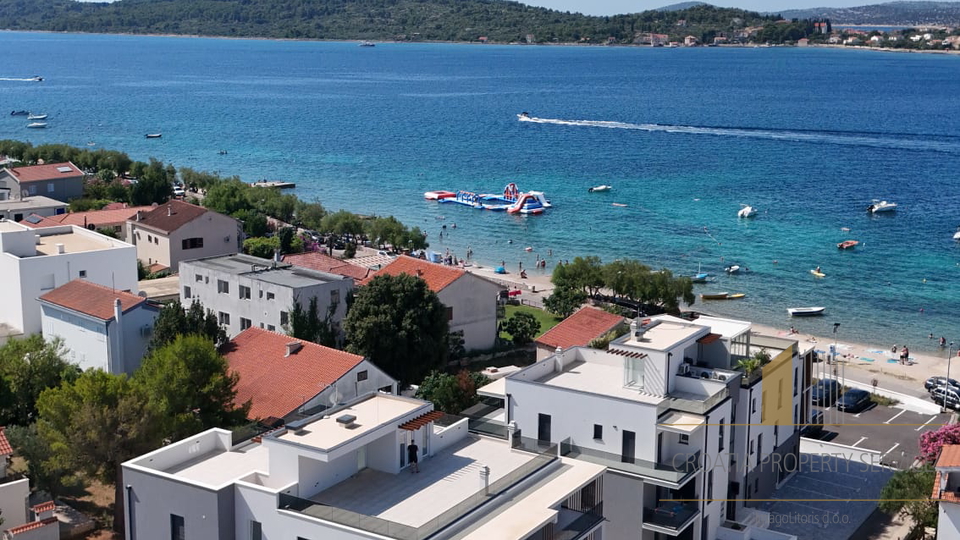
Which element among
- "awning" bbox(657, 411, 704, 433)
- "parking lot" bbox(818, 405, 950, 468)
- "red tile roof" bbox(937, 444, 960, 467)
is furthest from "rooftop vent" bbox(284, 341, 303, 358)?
"red tile roof" bbox(937, 444, 960, 467)

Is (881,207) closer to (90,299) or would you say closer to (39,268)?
(39,268)

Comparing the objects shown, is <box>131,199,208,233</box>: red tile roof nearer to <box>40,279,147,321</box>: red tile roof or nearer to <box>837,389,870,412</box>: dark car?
<box>40,279,147,321</box>: red tile roof

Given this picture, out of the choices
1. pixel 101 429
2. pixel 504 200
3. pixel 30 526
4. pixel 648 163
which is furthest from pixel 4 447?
pixel 648 163

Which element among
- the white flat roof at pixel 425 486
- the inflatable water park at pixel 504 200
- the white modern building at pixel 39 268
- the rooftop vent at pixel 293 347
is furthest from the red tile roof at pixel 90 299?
the inflatable water park at pixel 504 200

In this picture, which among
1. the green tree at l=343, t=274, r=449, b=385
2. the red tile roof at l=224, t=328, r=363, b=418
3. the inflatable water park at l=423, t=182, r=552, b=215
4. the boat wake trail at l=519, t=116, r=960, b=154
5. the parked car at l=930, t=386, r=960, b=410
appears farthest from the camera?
the boat wake trail at l=519, t=116, r=960, b=154

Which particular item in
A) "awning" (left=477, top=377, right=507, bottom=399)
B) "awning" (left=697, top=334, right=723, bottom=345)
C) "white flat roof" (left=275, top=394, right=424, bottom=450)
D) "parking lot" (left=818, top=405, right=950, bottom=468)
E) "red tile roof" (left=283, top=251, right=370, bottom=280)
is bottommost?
"parking lot" (left=818, top=405, right=950, bottom=468)

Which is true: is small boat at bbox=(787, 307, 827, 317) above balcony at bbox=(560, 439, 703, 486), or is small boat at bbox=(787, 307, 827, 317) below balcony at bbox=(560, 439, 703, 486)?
below
